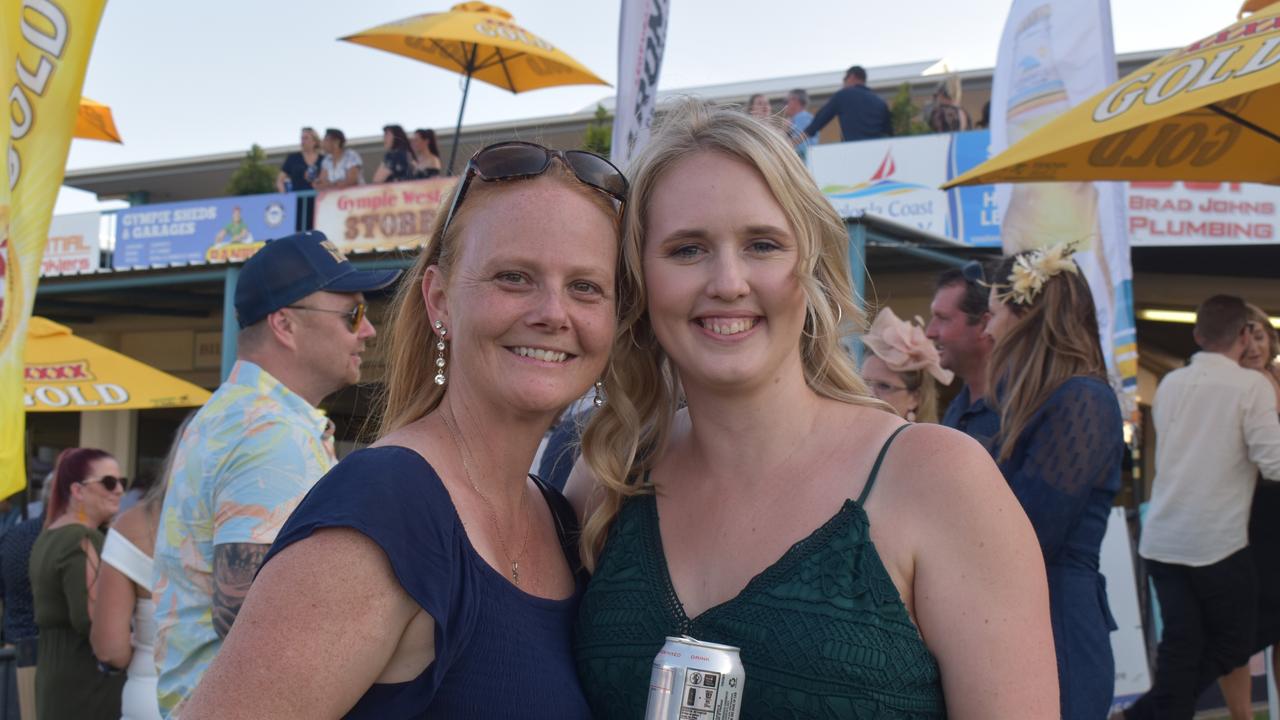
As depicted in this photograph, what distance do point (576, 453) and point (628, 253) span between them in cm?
70

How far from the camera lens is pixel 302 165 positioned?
1476 cm

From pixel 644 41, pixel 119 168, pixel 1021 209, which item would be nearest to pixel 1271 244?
pixel 1021 209

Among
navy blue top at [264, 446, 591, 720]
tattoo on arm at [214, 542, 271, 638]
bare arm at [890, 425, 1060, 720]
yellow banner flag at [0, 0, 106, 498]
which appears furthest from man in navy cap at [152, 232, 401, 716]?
bare arm at [890, 425, 1060, 720]

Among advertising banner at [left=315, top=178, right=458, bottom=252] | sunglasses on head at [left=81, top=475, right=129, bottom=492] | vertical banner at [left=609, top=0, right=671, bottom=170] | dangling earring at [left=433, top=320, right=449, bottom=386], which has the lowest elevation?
sunglasses on head at [left=81, top=475, right=129, bottom=492]

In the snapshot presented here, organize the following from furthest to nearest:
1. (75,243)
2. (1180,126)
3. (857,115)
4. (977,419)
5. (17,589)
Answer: (75,243) → (857,115) → (17,589) → (1180,126) → (977,419)

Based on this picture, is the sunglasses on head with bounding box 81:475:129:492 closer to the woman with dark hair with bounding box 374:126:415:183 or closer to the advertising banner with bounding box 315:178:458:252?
the advertising banner with bounding box 315:178:458:252

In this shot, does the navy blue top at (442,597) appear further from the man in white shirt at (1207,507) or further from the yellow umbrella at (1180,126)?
the man in white shirt at (1207,507)

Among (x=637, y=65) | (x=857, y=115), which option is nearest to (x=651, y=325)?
(x=637, y=65)

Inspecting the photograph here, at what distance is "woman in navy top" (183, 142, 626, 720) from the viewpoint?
1540 mm

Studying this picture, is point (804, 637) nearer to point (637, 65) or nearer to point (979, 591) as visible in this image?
point (979, 591)

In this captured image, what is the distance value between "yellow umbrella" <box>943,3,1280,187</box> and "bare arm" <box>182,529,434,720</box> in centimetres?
326

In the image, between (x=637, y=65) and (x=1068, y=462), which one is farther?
(x=637, y=65)

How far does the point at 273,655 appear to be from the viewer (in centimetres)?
151

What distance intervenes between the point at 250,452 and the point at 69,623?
9.18 ft
